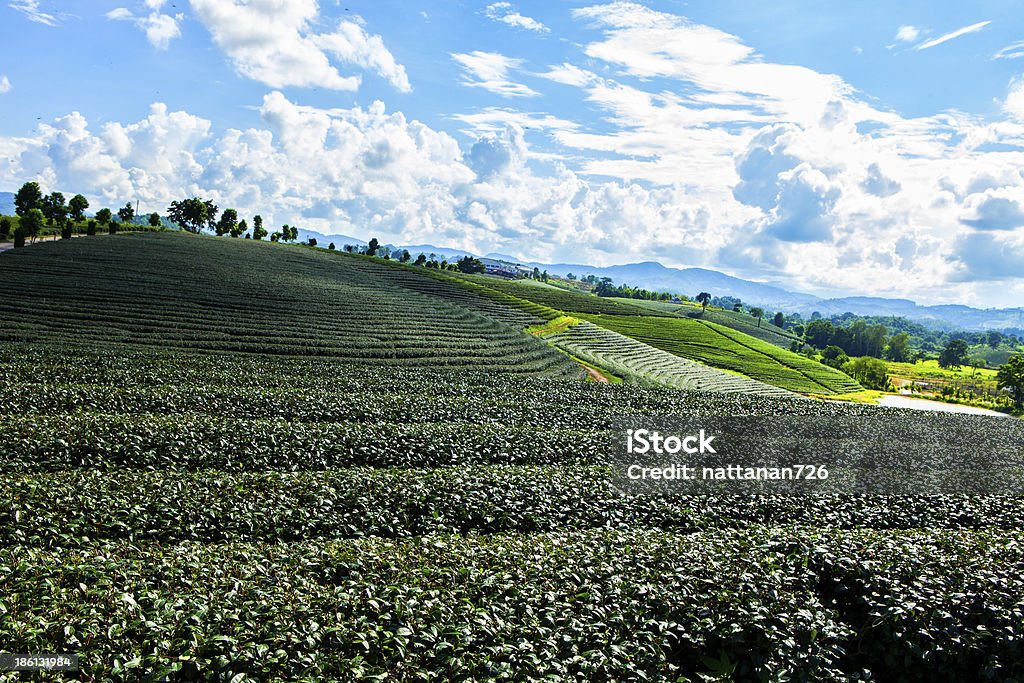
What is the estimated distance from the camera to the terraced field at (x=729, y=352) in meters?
81.2

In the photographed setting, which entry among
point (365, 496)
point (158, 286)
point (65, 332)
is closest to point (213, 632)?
point (365, 496)

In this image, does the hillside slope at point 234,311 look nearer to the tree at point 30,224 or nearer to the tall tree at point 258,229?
the tree at point 30,224

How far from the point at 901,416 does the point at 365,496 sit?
3288 cm

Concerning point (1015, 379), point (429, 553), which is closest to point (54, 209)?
point (429, 553)

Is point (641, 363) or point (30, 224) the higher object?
point (30, 224)

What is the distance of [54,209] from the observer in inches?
3912

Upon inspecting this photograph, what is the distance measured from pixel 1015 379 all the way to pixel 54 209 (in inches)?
5699

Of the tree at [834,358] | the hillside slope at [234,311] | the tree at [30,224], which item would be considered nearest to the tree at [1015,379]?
the tree at [834,358]

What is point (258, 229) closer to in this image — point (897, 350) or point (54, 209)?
point (54, 209)

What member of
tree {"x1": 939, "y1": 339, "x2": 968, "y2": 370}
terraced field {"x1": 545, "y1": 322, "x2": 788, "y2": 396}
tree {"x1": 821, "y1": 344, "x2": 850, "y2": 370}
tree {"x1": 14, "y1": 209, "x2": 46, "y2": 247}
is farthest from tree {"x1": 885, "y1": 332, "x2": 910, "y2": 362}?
tree {"x1": 14, "y1": 209, "x2": 46, "y2": 247}

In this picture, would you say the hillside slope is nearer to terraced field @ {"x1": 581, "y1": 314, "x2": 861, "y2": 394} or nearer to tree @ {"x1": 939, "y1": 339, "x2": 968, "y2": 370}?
terraced field @ {"x1": 581, "y1": 314, "x2": 861, "y2": 394}

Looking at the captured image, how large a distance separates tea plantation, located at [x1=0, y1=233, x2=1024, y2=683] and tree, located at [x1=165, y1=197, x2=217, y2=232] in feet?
346

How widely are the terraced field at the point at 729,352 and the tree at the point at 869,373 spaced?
9000 mm

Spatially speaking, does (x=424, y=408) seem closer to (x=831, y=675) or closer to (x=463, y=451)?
(x=463, y=451)
